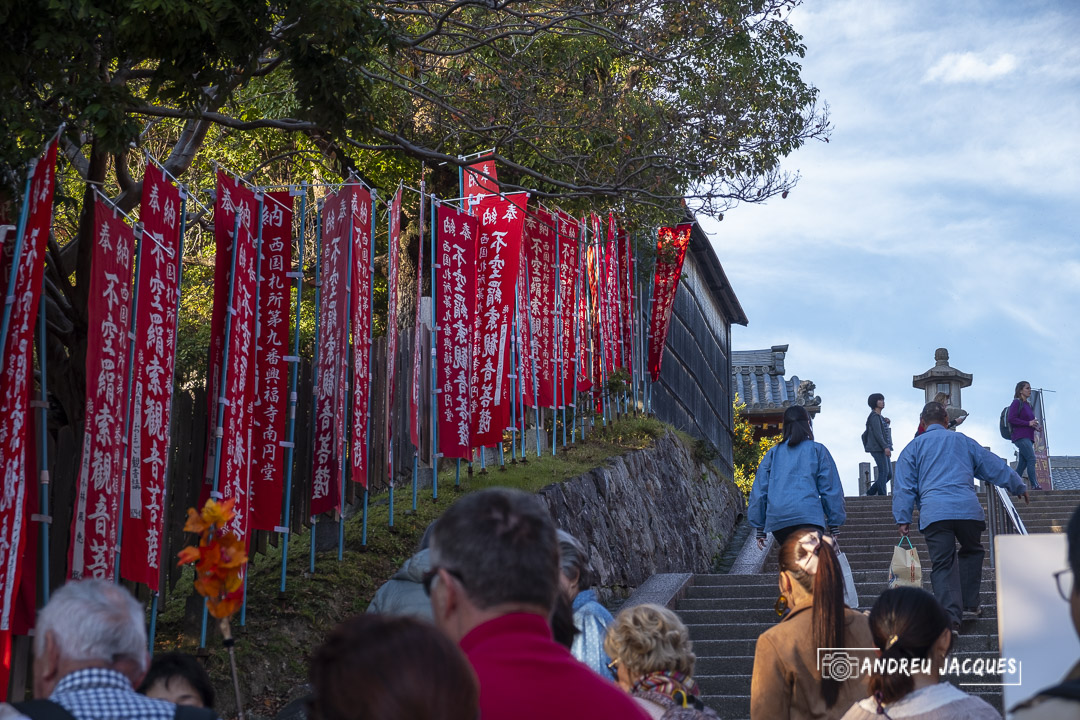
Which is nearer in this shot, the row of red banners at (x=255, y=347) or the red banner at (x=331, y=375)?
the row of red banners at (x=255, y=347)

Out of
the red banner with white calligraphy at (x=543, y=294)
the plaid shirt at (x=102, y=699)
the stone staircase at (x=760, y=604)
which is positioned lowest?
the stone staircase at (x=760, y=604)

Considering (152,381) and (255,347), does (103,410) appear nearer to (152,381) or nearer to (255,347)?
(152,381)

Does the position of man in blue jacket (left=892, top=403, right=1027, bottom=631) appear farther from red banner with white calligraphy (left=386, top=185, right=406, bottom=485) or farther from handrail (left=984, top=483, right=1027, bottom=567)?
red banner with white calligraphy (left=386, top=185, right=406, bottom=485)

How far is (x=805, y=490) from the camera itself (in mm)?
8219

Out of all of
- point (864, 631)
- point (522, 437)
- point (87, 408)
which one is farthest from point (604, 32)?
point (864, 631)

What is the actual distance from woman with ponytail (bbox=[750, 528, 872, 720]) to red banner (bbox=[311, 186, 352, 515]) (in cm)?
479

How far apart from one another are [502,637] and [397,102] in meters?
10.6

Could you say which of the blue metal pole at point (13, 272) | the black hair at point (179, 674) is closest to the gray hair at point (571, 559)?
the black hair at point (179, 674)

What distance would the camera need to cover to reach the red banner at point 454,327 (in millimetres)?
10422

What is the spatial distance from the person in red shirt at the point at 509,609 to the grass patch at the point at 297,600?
5.22 metres

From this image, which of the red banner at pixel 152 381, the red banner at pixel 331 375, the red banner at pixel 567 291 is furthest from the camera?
the red banner at pixel 567 291

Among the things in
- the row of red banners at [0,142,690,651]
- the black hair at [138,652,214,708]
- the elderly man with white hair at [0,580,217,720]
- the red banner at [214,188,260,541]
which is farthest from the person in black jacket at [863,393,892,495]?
the elderly man with white hair at [0,580,217,720]

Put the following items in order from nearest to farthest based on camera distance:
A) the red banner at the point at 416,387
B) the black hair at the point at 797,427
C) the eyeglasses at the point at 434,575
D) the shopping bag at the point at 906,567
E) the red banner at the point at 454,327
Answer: the eyeglasses at the point at 434,575 → the shopping bag at the point at 906,567 → the black hair at the point at 797,427 → the red banner at the point at 416,387 → the red banner at the point at 454,327

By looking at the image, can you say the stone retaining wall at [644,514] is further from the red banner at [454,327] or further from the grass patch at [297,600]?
the red banner at [454,327]
